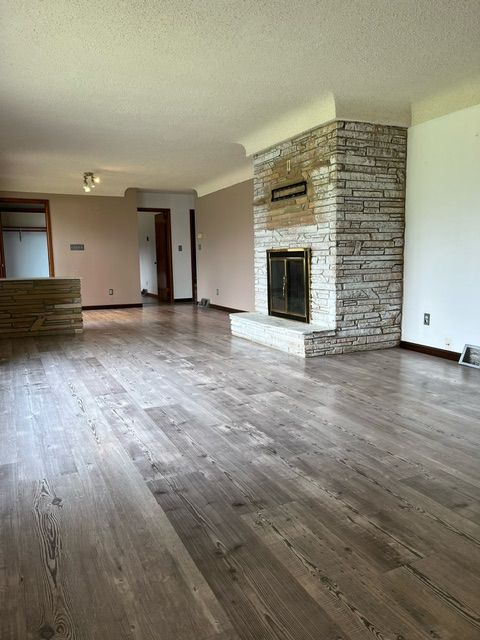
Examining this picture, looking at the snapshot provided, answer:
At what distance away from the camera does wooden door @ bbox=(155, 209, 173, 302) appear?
10836 mm

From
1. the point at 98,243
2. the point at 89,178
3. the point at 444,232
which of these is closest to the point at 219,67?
the point at 444,232

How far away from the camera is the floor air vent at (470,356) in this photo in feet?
14.2

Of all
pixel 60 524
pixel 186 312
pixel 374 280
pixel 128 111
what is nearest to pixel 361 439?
pixel 60 524

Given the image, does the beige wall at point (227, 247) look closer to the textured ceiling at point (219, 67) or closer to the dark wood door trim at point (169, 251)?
the dark wood door trim at point (169, 251)

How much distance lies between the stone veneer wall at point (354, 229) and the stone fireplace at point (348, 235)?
0.4 inches

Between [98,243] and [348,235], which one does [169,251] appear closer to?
[98,243]

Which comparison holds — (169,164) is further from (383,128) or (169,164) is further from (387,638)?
(387,638)

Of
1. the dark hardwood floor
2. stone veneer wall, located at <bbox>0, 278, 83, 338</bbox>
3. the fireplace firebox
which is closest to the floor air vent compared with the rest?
the dark hardwood floor

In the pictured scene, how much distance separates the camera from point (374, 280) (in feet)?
16.5

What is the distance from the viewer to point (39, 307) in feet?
21.4

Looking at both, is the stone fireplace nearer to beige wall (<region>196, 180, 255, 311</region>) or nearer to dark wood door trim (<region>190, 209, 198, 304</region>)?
beige wall (<region>196, 180, 255, 311</region>)

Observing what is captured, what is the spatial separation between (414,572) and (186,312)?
778 centimetres

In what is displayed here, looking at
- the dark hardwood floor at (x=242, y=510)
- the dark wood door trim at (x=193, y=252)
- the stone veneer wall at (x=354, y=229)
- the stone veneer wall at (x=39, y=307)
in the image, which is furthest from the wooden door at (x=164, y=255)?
the dark hardwood floor at (x=242, y=510)

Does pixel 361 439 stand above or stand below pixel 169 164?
below
